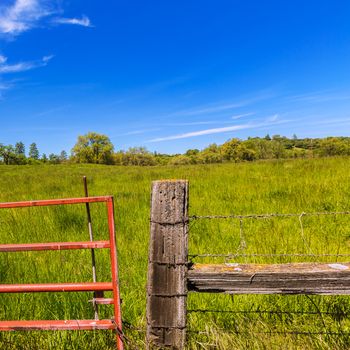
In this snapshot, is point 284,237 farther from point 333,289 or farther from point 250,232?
point 333,289

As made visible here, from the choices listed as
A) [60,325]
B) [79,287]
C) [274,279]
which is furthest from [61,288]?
[274,279]

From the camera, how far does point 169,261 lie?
2066 mm

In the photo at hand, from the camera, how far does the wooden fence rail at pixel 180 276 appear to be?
6.42 feet

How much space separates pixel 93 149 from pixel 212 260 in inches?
3821

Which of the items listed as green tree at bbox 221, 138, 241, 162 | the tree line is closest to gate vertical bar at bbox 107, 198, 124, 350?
the tree line

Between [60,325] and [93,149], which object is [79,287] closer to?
[60,325]

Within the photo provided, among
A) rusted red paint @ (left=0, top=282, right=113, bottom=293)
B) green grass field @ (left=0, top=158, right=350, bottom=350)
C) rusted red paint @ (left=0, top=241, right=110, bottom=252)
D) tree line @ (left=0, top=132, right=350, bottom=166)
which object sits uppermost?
tree line @ (left=0, top=132, right=350, bottom=166)

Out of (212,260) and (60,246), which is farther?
(212,260)

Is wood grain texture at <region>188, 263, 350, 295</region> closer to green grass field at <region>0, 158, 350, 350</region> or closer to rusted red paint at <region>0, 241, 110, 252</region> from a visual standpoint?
green grass field at <region>0, 158, 350, 350</region>

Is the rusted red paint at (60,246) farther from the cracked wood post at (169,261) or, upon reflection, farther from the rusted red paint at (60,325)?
the rusted red paint at (60,325)

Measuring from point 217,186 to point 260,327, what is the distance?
6856 millimetres

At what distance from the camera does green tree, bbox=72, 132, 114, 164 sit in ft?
311

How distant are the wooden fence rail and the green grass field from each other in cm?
30

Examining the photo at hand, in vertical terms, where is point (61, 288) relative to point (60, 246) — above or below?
below
